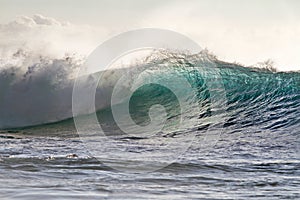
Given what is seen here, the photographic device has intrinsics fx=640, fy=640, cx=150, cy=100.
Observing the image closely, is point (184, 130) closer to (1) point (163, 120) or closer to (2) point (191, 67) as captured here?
(1) point (163, 120)

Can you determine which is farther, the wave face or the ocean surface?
the wave face

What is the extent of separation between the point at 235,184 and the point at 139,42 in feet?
47.2

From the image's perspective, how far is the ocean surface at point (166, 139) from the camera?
7.08 meters

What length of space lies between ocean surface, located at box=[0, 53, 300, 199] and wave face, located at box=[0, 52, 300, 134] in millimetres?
31

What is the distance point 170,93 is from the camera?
727 inches

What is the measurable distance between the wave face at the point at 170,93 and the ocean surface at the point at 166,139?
31 millimetres

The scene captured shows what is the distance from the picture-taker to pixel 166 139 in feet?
41.9

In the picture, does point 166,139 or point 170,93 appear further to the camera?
point 170,93

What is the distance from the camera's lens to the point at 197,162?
902cm

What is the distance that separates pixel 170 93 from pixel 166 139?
19.0ft

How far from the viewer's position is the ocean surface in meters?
7.08

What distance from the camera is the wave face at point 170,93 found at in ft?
49.7

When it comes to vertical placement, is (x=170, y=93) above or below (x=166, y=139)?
above

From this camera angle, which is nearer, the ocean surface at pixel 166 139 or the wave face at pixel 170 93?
the ocean surface at pixel 166 139
